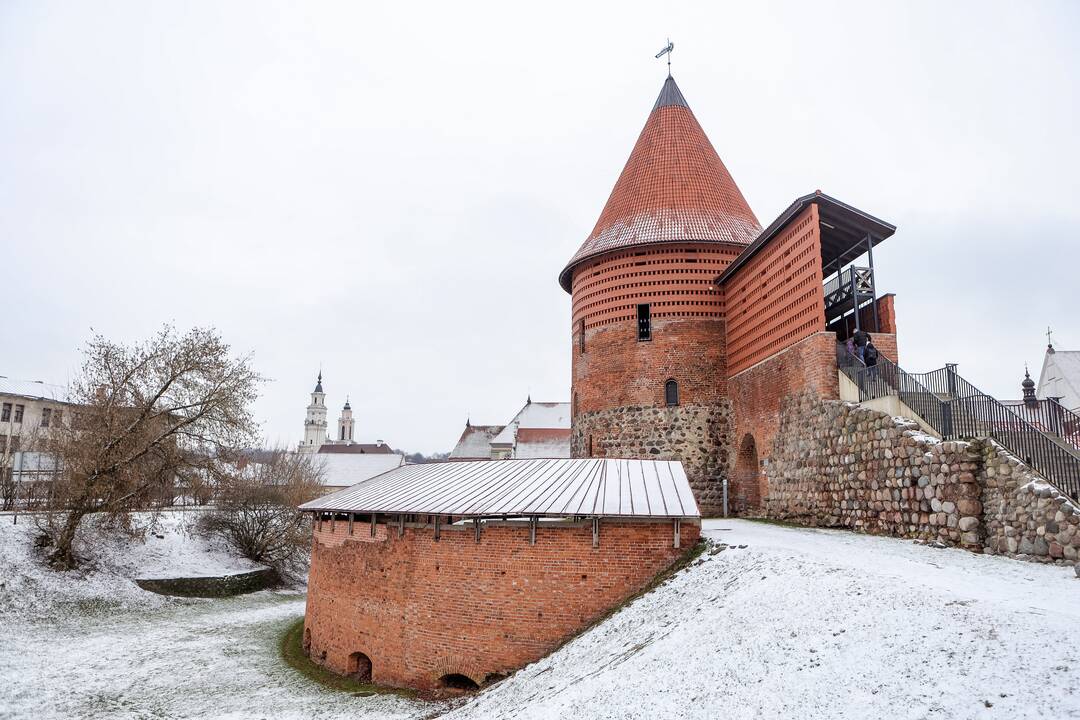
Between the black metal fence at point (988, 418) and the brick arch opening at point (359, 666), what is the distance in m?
9.95

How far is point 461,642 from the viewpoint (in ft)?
34.0

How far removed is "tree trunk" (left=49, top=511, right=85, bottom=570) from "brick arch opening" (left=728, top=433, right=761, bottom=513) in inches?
735

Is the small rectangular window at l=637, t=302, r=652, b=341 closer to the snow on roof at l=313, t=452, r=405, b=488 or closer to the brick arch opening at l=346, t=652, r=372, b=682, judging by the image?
the brick arch opening at l=346, t=652, r=372, b=682

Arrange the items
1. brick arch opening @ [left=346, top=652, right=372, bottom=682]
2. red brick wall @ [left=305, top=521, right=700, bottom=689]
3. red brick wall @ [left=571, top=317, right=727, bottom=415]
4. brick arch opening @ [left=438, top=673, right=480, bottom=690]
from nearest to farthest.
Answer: red brick wall @ [left=305, top=521, right=700, bottom=689] → brick arch opening @ [left=438, top=673, right=480, bottom=690] → brick arch opening @ [left=346, top=652, right=372, bottom=682] → red brick wall @ [left=571, top=317, right=727, bottom=415]

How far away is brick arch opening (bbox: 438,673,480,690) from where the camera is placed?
10430 mm

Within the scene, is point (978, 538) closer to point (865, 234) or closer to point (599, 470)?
point (599, 470)

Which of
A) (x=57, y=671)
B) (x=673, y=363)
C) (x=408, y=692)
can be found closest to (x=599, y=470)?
(x=408, y=692)

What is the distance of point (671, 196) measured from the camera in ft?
69.8

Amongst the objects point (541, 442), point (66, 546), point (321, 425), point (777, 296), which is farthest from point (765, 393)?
point (321, 425)

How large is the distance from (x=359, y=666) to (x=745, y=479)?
10.5 metres

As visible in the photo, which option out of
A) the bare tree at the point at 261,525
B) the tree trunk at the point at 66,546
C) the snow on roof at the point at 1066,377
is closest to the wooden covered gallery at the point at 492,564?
the tree trunk at the point at 66,546

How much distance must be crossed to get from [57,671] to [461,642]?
8.20m

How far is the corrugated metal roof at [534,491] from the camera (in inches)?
404

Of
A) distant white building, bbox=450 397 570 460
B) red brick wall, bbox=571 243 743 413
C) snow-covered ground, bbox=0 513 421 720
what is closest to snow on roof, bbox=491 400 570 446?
distant white building, bbox=450 397 570 460
